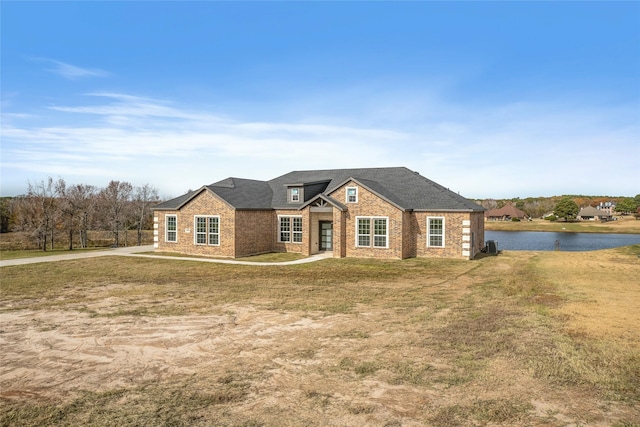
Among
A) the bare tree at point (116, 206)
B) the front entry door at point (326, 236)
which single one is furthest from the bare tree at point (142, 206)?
the front entry door at point (326, 236)

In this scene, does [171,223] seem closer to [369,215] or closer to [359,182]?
[359,182]

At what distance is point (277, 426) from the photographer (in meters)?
5.60

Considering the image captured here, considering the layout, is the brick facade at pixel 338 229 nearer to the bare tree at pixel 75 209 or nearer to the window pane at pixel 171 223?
the window pane at pixel 171 223

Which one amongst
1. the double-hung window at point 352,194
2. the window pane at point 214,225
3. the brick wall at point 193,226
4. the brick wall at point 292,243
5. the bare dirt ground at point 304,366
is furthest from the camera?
the window pane at point 214,225

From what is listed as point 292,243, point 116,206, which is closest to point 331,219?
point 292,243

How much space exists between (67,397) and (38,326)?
5.24 m

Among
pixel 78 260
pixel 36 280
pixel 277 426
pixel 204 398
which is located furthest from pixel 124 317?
pixel 78 260

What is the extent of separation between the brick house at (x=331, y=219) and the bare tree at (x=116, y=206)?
37.5 feet

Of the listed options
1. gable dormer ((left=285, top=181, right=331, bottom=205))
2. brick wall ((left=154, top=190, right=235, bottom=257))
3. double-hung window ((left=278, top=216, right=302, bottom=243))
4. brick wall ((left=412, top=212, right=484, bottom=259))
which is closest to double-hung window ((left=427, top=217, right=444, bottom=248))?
brick wall ((left=412, top=212, right=484, bottom=259))

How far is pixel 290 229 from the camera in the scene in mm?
29797

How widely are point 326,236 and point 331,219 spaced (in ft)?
5.06

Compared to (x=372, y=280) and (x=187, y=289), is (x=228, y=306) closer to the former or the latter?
(x=187, y=289)

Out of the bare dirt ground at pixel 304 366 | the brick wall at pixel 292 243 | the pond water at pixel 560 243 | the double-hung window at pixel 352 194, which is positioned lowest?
the pond water at pixel 560 243

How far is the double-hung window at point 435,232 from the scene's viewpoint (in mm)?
25797
